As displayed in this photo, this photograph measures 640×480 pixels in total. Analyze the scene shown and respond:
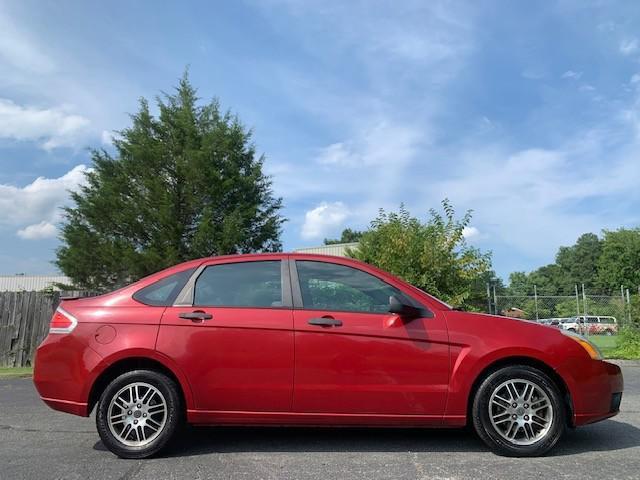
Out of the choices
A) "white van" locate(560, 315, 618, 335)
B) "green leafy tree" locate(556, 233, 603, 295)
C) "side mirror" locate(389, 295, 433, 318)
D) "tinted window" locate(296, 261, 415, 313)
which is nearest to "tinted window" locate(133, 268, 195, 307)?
"tinted window" locate(296, 261, 415, 313)

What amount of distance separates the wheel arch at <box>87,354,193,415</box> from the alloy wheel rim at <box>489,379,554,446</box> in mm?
2451

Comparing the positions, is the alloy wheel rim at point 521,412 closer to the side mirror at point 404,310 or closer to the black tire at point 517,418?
the black tire at point 517,418

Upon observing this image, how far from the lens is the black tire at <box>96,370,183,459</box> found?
168 inches

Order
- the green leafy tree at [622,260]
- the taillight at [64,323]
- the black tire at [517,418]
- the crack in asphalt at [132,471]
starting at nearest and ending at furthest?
the crack in asphalt at [132,471], the black tire at [517,418], the taillight at [64,323], the green leafy tree at [622,260]

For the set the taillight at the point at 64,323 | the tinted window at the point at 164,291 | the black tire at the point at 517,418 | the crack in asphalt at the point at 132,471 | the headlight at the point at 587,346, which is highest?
the tinted window at the point at 164,291

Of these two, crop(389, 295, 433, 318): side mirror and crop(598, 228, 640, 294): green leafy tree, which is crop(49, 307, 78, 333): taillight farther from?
crop(598, 228, 640, 294): green leafy tree

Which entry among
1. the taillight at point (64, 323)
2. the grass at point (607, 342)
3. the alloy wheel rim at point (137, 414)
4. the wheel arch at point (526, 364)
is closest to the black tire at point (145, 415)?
the alloy wheel rim at point (137, 414)

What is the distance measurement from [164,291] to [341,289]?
1524mm

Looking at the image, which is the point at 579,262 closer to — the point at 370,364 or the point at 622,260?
the point at 622,260

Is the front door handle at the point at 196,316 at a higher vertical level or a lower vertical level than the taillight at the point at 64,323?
higher

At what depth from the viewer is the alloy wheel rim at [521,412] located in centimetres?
425

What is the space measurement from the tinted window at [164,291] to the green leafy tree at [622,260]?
69.7 meters

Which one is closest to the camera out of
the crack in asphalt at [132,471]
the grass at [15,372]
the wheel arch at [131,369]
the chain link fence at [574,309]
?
the crack in asphalt at [132,471]

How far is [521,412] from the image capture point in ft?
14.0
